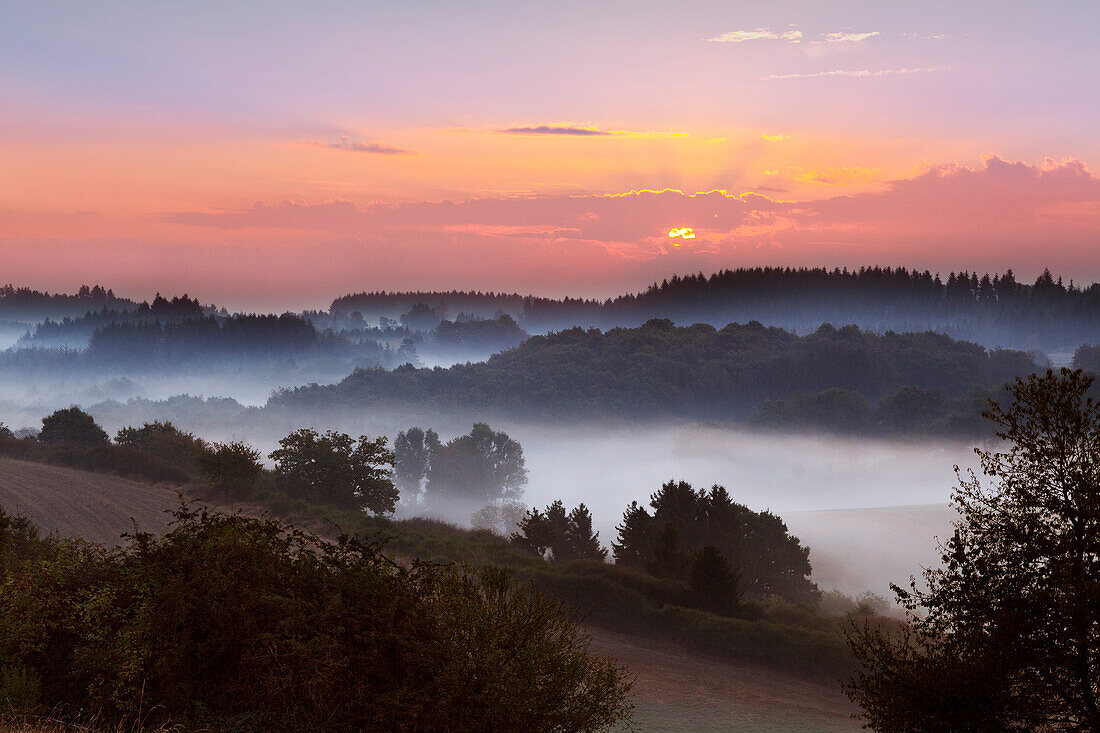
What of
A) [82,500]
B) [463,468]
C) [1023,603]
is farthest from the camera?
[463,468]

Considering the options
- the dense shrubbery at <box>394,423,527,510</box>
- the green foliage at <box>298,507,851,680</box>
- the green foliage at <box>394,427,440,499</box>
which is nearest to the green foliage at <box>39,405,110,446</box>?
the green foliage at <box>298,507,851,680</box>

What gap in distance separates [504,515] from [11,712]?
488 ft

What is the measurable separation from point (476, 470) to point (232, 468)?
120 metres

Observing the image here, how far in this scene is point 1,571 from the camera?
2203 cm

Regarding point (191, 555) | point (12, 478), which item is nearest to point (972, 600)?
point (191, 555)

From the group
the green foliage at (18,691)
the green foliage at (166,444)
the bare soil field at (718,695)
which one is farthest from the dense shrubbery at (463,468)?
the green foliage at (18,691)

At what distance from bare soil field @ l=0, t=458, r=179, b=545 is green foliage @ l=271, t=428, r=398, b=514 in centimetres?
961

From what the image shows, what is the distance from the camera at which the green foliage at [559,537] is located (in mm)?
64125

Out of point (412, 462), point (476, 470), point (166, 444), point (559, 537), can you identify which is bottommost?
point (476, 470)

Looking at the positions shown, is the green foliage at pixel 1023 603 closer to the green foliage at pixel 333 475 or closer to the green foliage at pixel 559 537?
the green foliage at pixel 559 537

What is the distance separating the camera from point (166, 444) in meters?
86.6

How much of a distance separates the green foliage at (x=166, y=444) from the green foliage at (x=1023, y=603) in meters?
77.3

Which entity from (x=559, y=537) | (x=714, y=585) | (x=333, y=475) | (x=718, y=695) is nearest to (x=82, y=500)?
(x=333, y=475)

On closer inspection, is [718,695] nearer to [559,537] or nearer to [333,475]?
[559,537]
